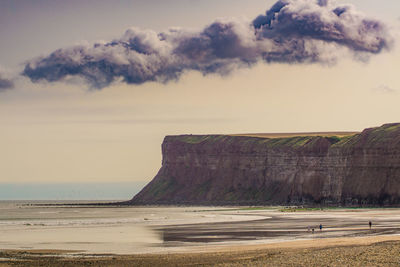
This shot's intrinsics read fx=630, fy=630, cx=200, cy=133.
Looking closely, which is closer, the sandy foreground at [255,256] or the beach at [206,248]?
the sandy foreground at [255,256]

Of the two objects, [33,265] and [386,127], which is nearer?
[33,265]

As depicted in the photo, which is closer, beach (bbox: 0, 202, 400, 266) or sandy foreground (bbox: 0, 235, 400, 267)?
sandy foreground (bbox: 0, 235, 400, 267)

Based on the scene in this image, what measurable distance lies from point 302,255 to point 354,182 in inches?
5255

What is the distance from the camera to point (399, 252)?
38.5 metres

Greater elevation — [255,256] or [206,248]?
[255,256]

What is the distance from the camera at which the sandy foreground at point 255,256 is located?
120 feet

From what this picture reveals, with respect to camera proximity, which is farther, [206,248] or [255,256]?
[206,248]

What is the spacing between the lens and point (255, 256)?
41.3 meters

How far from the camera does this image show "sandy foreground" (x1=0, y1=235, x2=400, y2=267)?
36522mm

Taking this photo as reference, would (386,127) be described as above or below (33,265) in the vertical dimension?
above

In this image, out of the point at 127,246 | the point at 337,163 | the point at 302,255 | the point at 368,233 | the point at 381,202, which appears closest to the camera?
the point at 302,255

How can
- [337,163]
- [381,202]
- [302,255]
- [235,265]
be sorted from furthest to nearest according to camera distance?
1. [337,163]
2. [381,202]
3. [302,255]
4. [235,265]

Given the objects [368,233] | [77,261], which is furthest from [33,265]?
[368,233]

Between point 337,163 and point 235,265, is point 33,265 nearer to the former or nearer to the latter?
point 235,265
